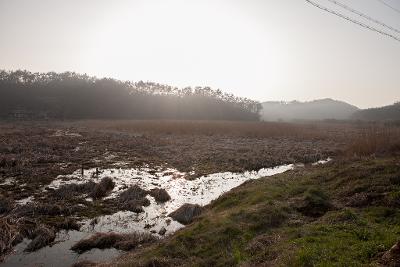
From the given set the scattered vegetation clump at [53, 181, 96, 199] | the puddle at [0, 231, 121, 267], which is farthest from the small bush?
the puddle at [0, 231, 121, 267]

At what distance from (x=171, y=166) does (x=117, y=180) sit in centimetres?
701

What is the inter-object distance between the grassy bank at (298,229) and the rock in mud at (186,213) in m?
0.72

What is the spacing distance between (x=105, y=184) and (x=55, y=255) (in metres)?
8.79

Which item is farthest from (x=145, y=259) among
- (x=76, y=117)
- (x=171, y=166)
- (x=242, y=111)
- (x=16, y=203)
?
(x=242, y=111)

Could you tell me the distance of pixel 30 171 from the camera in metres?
24.1

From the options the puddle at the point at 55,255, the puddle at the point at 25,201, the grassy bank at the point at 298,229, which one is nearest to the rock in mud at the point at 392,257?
the grassy bank at the point at 298,229

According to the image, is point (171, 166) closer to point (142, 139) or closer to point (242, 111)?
point (142, 139)

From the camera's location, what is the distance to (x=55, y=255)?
1213 centimetres

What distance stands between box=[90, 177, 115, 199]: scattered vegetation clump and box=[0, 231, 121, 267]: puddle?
591 cm

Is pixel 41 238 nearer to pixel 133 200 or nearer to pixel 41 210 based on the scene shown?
pixel 41 210

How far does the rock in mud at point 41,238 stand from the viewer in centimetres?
1251

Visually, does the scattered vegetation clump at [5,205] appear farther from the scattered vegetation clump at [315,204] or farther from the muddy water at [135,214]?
the scattered vegetation clump at [315,204]

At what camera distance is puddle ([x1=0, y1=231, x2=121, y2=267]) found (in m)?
11.5

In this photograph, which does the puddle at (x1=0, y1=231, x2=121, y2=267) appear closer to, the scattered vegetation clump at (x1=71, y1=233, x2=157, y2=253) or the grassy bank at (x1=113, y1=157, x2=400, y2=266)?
the scattered vegetation clump at (x1=71, y1=233, x2=157, y2=253)
